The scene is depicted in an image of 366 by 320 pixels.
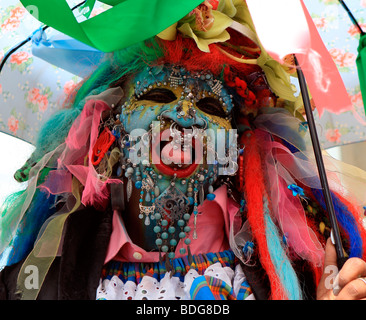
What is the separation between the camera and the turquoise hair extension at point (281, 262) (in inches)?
46.7

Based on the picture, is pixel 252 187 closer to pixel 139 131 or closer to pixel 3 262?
pixel 139 131

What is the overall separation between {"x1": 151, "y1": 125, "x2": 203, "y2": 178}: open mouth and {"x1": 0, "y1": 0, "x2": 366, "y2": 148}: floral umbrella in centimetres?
51

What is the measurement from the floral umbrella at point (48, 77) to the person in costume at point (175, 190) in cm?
10

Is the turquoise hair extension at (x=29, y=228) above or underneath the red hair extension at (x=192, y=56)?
underneath

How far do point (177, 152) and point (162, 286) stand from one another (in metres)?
0.42

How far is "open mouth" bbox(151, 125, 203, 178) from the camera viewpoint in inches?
52.9

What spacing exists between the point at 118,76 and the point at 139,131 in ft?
0.85

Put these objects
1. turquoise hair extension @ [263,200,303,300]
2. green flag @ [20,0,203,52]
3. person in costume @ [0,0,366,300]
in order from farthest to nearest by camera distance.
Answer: person in costume @ [0,0,366,300] < turquoise hair extension @ [263,200,303,300] < green flag @ [20,0,203,52]

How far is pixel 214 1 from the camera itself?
138 centimetres

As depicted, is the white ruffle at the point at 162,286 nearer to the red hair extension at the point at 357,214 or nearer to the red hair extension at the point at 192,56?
the red hair extension at the point at 357,214

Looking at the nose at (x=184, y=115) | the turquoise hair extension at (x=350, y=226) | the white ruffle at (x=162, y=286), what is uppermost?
the nose at (x=184, y=115)

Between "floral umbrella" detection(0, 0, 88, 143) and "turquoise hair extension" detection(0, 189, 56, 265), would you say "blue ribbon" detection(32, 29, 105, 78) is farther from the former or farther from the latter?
"turquoise hair extension" detection(0, 189, 56, 265)

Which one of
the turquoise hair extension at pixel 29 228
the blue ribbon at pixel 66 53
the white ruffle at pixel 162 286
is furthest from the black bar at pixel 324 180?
the turquoise hair extension at pixel 29 228

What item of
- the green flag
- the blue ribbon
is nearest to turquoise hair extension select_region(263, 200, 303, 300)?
the green flag
